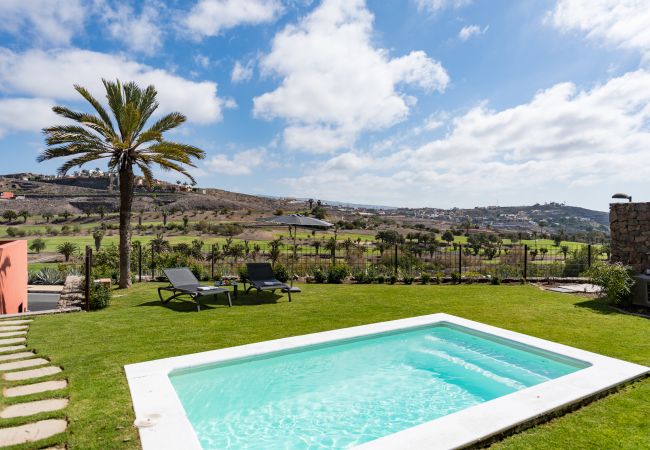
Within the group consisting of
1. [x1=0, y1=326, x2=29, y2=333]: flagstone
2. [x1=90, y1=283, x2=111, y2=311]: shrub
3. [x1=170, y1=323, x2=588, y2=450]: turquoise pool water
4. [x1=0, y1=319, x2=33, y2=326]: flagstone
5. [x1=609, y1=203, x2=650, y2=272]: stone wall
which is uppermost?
[x1=609, y1=203, x2=650, y2=272]: stone wall

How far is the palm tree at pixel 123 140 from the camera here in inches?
451

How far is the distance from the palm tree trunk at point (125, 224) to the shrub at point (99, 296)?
2.81 meters

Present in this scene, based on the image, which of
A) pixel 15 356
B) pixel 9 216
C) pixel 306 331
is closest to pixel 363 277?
pixel 306 331

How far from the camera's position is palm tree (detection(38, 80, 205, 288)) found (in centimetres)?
1146

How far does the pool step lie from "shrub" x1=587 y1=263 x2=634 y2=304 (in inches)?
447

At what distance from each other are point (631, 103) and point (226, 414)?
1656cm

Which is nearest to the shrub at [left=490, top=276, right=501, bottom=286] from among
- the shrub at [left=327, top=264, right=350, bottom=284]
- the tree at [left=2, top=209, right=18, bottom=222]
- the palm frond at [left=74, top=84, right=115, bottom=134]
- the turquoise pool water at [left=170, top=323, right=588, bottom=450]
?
the shrub at [left=327, top=264, right=350, bottom=284]

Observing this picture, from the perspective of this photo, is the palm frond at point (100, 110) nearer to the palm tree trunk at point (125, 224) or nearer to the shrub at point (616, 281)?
the palm tree trunk at point (125, 224)

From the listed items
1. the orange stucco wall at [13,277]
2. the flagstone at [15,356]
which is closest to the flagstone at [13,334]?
the flagstone at [15,356]

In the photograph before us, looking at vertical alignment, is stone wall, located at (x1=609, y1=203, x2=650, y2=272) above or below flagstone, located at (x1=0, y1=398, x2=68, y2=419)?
above

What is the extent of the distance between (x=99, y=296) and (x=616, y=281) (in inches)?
Result: 504

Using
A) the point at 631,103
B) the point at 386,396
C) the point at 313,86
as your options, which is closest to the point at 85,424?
the point at 386,396

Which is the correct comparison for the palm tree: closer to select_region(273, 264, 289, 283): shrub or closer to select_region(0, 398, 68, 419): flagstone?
select_region(273, 264, 289, 283): shrub

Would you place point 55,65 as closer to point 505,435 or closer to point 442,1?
point 442,1
